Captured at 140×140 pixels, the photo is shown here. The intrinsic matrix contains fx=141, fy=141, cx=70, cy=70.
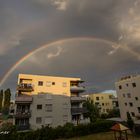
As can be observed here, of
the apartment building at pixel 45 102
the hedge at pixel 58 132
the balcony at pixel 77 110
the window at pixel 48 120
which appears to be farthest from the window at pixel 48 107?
the hedge at pixel 58 132

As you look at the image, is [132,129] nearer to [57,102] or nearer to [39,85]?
[57,102]

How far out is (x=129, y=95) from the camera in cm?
4159

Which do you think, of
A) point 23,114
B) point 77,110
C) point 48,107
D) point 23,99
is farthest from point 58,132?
point 77,110

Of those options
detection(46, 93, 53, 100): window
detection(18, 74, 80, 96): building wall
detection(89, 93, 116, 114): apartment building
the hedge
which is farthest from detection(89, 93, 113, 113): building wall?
Answer: the hedge

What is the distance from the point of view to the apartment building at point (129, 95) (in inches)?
1534

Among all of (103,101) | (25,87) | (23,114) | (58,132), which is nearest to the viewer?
(58,132)

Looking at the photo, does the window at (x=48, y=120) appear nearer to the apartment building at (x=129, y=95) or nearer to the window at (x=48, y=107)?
the window at (x=48, y=107)

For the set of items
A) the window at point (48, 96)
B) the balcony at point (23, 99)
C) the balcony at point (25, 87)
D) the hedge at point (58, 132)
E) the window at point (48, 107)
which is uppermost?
the balcony at point (25, 87)

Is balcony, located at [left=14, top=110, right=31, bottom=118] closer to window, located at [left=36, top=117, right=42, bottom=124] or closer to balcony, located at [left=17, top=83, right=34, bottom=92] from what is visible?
window, located at [left=36, top=117, right=42, bottom=124]

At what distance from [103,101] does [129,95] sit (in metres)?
27.0

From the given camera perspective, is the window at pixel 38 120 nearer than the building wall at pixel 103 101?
Yes

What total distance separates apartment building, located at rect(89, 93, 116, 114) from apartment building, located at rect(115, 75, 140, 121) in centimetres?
2165

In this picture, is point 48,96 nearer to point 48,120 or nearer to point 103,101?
point 48,120

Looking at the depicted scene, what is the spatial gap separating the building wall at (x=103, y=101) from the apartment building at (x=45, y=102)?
1139 inches
